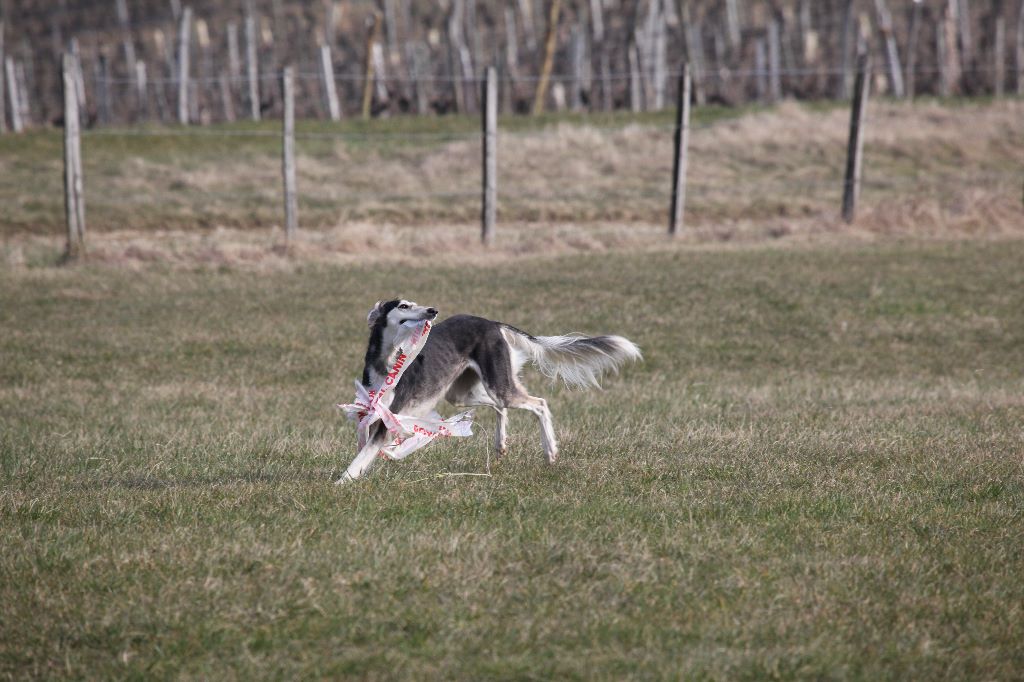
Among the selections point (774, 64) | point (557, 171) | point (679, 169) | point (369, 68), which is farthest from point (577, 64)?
point (679, 169)

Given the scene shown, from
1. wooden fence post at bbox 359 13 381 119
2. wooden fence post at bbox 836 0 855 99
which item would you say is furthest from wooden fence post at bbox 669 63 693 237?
wooden fence post at bbox 836 0 855 99

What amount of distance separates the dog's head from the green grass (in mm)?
940

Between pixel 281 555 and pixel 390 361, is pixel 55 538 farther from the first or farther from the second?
pixel 390 361

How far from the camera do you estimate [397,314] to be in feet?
22.0

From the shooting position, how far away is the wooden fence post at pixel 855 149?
20453 millimetres

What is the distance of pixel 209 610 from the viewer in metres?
4.88

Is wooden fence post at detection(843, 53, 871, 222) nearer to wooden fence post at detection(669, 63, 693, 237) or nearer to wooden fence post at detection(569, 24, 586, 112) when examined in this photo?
wooden fence post at detection(669, 63, 693, 237)

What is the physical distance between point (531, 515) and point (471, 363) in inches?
60.3

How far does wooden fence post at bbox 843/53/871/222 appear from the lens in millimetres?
20453

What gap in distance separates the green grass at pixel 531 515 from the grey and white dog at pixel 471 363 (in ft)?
1.04

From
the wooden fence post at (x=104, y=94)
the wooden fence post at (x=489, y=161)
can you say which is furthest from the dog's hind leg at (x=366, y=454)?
the wooden fence post at (x=104, y=94)

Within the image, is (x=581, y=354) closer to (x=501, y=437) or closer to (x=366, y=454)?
(x=501, y=437)

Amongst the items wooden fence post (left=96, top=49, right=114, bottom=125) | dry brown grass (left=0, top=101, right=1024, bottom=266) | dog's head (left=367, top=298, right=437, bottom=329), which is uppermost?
wooden fence post (left=96, top=49, right=114, bottom=125)

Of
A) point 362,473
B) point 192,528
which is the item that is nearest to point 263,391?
point 362,473
